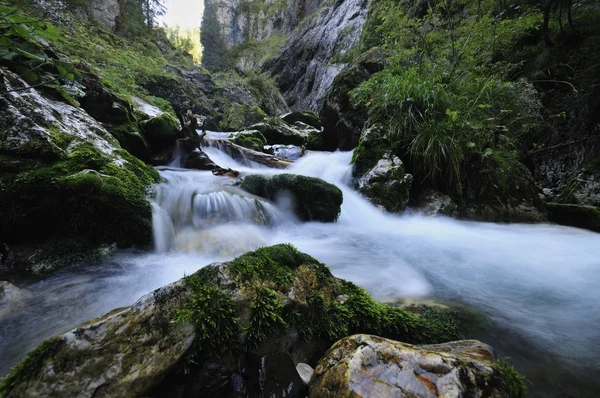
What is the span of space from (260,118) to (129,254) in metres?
13.6

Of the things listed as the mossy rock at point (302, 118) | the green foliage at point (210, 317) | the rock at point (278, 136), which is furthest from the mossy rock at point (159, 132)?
the mossy rock at point (302, 118)

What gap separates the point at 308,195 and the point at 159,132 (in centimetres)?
419

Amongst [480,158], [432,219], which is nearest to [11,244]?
[432,219]

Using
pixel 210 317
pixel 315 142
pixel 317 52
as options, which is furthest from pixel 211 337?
pixel 317 52

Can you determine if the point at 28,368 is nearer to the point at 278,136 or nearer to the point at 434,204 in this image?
the point at 434,204

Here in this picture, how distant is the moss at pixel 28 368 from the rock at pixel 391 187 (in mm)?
5298

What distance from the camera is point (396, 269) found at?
318cm

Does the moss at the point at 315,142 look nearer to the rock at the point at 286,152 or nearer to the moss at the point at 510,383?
the rock at the point at 286,152

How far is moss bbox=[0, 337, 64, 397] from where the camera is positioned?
3.65ft

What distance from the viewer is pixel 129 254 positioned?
3.11 m

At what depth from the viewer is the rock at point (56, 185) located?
274cm

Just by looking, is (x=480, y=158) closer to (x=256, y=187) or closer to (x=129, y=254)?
(x=256, y=187)

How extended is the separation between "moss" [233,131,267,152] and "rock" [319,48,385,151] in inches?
111

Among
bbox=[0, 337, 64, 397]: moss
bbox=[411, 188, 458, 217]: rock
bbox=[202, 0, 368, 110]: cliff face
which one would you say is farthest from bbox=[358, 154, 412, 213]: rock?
bbox=[202, 0, 368, 110]: cliff face
